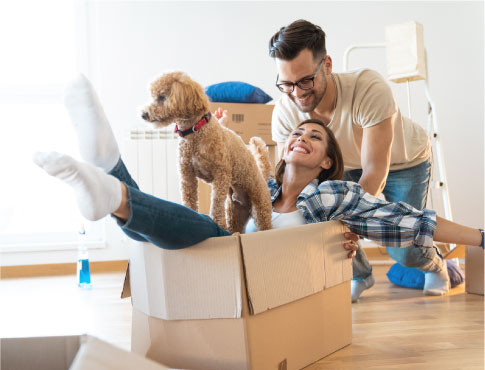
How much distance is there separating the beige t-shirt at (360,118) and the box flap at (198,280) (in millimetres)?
933

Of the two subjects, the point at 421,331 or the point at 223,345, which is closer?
the point at 223,345

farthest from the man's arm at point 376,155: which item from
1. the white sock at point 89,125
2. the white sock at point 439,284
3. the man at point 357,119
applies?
the white sock at point 89,125

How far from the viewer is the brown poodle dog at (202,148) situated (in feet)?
4.33

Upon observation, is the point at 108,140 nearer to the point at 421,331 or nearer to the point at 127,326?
the point at 127,326

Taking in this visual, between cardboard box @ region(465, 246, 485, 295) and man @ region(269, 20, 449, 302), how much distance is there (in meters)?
0.17

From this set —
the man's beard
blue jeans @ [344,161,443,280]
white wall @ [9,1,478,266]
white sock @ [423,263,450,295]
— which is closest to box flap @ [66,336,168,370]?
the man's beard

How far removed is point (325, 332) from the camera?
147 centimetres

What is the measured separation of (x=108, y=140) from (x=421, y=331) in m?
1.26

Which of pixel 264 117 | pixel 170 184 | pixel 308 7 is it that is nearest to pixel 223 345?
pixel 264 117

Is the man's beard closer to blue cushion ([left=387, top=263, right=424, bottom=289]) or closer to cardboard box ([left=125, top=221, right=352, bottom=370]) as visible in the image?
cardboard box ([left=125, top=221, right=352, bottom=370])

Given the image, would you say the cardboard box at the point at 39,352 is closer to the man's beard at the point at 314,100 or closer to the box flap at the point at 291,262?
the box flap at the point at 291,262

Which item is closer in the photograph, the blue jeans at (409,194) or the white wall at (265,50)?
the blue jeans at (409,194)

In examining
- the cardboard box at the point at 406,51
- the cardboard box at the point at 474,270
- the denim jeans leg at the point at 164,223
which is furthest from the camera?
the cardboard box at the point at 406,51

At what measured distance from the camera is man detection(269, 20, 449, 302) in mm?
1734
